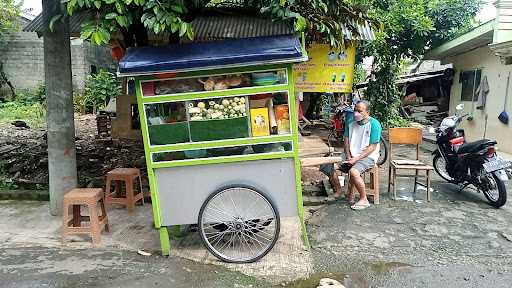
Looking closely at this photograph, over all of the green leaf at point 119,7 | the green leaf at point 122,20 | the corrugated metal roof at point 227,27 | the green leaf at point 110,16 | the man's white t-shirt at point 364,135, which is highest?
the corrugated metal roof at point 227,27

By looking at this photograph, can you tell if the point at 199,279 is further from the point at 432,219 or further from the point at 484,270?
the point at 432,219

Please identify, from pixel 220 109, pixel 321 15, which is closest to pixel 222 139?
pixel 220 109

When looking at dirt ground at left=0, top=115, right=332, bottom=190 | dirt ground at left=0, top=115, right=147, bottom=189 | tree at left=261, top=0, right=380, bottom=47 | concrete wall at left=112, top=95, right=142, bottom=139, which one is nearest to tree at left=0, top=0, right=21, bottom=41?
dirt ground at left=0, top=115, right=332, bottom=190

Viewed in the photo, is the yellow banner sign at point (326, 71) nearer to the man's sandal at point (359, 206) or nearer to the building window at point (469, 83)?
the man's sandal at point (359, 206)

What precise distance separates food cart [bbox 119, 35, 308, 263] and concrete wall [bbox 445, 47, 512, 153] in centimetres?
726

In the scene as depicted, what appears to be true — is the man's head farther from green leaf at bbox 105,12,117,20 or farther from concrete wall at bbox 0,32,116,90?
concrete wall at bbox 0,32,116,90

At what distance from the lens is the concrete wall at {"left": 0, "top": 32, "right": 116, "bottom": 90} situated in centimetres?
1830

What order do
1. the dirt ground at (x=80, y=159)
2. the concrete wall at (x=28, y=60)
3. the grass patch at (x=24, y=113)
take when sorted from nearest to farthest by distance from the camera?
the dirt ground at (x=80, y=159), the grass patch at (x=24, y=113), the concrete wall at (x=28, y=60)

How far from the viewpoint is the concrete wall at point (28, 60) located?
60.0 feet

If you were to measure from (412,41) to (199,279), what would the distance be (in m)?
10.8

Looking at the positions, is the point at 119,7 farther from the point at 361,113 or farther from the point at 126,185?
the point at 361,113

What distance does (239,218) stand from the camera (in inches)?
169

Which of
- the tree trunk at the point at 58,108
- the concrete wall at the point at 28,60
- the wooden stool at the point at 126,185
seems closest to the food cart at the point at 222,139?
the wooden stool at the point at 126,185

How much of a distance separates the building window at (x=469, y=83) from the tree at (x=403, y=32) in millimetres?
1183
